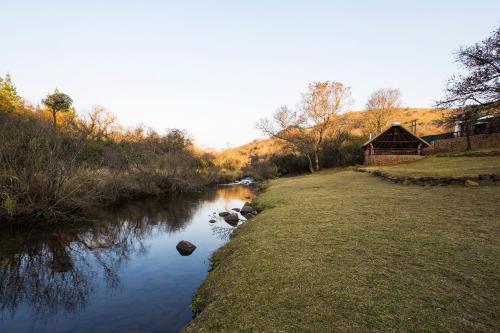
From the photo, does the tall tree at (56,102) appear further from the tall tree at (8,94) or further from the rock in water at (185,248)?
the rock in water at (185,248)

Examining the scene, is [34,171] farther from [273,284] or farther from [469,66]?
[469,66]

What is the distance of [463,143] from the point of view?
115ft

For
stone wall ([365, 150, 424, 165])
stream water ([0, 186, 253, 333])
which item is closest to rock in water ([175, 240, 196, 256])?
stream water ([0, 186, 253, 333])

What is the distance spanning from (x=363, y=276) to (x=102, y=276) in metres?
8.22

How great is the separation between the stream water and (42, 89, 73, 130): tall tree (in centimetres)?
4617

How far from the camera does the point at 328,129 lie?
43406 mm

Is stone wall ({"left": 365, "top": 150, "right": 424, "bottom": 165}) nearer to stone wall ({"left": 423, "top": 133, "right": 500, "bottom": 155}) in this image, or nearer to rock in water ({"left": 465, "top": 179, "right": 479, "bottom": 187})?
stone wall ({"left": 423, "top": 133, "right": 500, "bottom": 155})

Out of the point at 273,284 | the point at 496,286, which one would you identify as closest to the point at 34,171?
the point at 273,284

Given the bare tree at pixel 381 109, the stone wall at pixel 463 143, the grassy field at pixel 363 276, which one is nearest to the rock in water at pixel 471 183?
the grassy field at pixel 363 276

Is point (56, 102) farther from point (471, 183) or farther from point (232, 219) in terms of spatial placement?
point (471, 183)

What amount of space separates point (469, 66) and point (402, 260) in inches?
1004

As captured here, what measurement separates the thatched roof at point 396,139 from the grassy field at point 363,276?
26812 mm

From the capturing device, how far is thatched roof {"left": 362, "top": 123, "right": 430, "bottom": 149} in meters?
34.4

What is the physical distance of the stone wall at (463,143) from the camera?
31708mm
